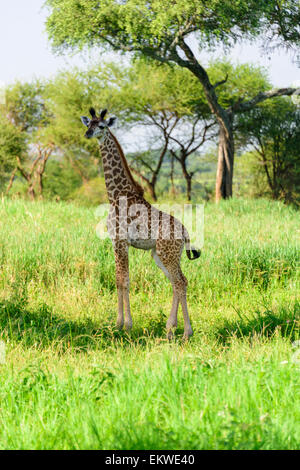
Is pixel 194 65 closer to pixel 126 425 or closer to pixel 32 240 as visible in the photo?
pixel 32 240

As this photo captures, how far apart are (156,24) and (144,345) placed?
11.8 metres

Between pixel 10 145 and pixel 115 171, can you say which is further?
pixel 10 145

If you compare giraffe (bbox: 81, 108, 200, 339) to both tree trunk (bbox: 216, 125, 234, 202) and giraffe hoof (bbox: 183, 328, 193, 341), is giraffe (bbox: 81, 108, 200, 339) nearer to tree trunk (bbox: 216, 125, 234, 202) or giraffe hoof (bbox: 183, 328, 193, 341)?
giraffe hoof (bbox: 183, 328, 193, 341)

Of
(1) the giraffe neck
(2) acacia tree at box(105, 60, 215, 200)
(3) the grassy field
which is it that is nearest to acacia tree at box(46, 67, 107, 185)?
(2) acacia tree at box(105, 60, 215, 200)

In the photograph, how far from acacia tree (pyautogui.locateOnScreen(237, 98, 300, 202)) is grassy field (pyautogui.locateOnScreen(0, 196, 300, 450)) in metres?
14.9

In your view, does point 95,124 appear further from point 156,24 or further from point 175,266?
point 156,24

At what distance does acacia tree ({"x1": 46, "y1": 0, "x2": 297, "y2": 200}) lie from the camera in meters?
14.8

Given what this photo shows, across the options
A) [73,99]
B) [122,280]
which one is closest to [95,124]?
[122,280]

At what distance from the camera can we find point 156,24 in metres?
14.7

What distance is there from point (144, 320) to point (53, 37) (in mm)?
14482

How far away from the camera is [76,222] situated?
11.7 metres

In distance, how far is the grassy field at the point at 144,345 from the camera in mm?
3086

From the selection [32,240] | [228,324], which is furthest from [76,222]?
[228,324]

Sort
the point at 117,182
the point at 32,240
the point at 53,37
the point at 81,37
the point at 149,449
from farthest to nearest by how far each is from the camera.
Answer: the point at 53,37 → the point at 81,37 → the point at 32,240 → the point at 117,182 → the point at 149,449
